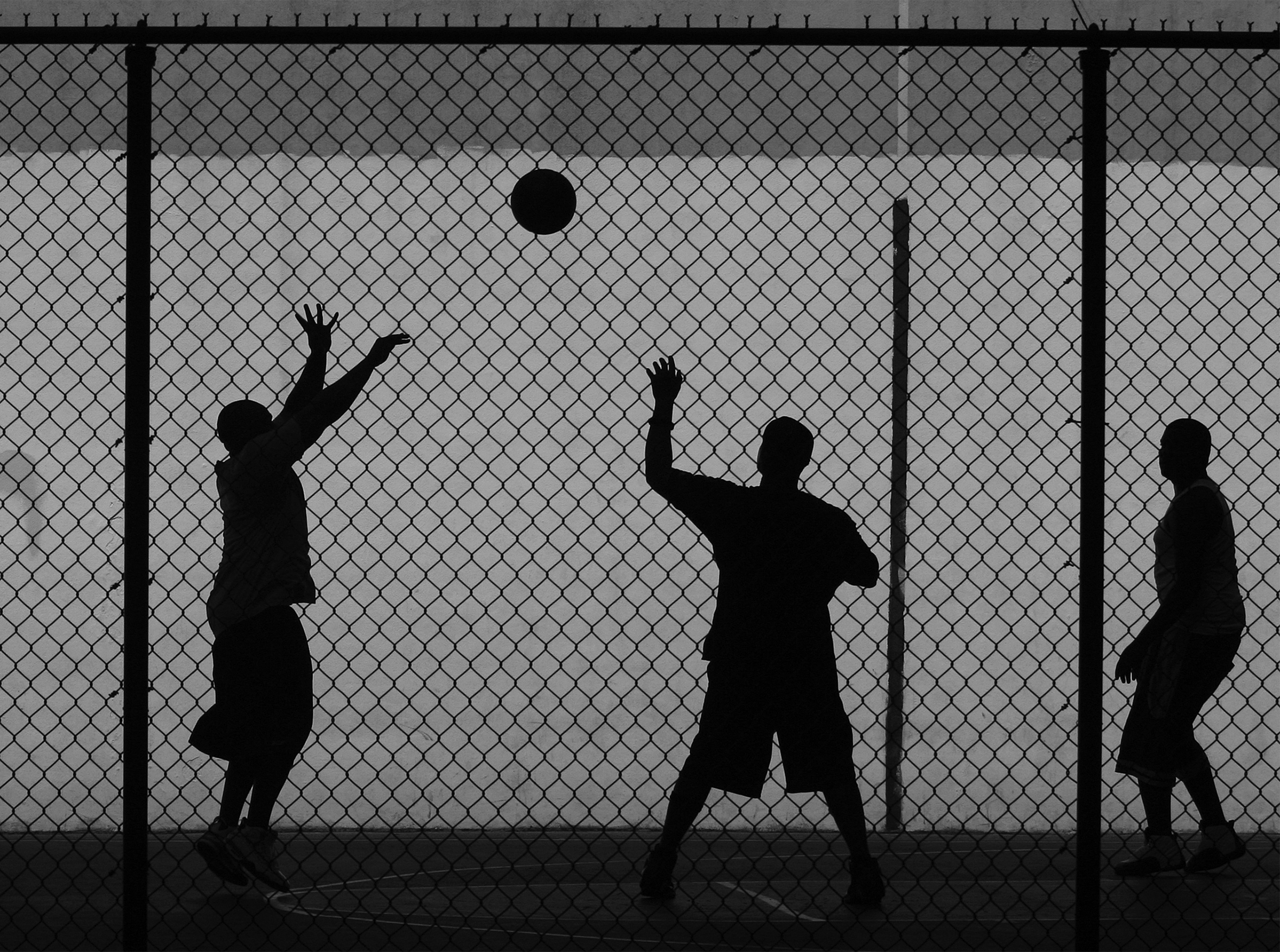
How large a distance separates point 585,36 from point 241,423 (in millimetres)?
2325

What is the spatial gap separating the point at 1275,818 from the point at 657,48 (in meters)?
4.63

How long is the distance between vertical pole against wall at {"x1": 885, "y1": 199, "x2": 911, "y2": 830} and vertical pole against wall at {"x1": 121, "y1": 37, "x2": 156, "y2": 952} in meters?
4.08

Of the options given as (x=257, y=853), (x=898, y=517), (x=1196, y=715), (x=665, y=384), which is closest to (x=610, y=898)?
(x=257, y=853)

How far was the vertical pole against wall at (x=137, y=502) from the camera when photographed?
3.54 meters

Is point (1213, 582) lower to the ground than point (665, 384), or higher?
lower

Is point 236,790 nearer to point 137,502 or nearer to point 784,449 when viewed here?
point 137,502

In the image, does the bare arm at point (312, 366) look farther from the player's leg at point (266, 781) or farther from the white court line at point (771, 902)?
the white court line at point (771, 902)

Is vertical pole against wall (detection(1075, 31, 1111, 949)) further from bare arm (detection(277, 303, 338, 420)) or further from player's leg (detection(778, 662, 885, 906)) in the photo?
bare arm (detection(277, 303, 338, 420))

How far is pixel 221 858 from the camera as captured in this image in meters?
5.03

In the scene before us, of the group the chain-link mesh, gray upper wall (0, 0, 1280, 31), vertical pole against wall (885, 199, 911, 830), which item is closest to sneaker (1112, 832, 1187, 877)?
vertical pole against wall (885, 199, 911, 830)

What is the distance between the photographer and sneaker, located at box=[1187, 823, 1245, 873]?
5.63m

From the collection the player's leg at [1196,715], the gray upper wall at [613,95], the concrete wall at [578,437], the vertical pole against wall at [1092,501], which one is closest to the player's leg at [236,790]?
the concrete wall at [578,437]

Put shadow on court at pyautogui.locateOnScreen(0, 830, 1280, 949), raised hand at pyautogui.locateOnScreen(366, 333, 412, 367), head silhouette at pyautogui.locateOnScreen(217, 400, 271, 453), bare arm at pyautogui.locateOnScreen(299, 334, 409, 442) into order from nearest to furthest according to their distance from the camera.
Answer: raised hand at pyautogui.locateOnScreen(366, 333, 412, 367)
bare arm at pyautogui.locateOnScreen(299, 334, 409, 442)
shadow on court at pyautogui.locateOnScreen(0, 830, 1280, 949)
head silhouette at pyautogui.locateOnScreen(217, 400, 271, 453)

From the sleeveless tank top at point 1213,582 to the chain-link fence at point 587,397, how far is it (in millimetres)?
1283
